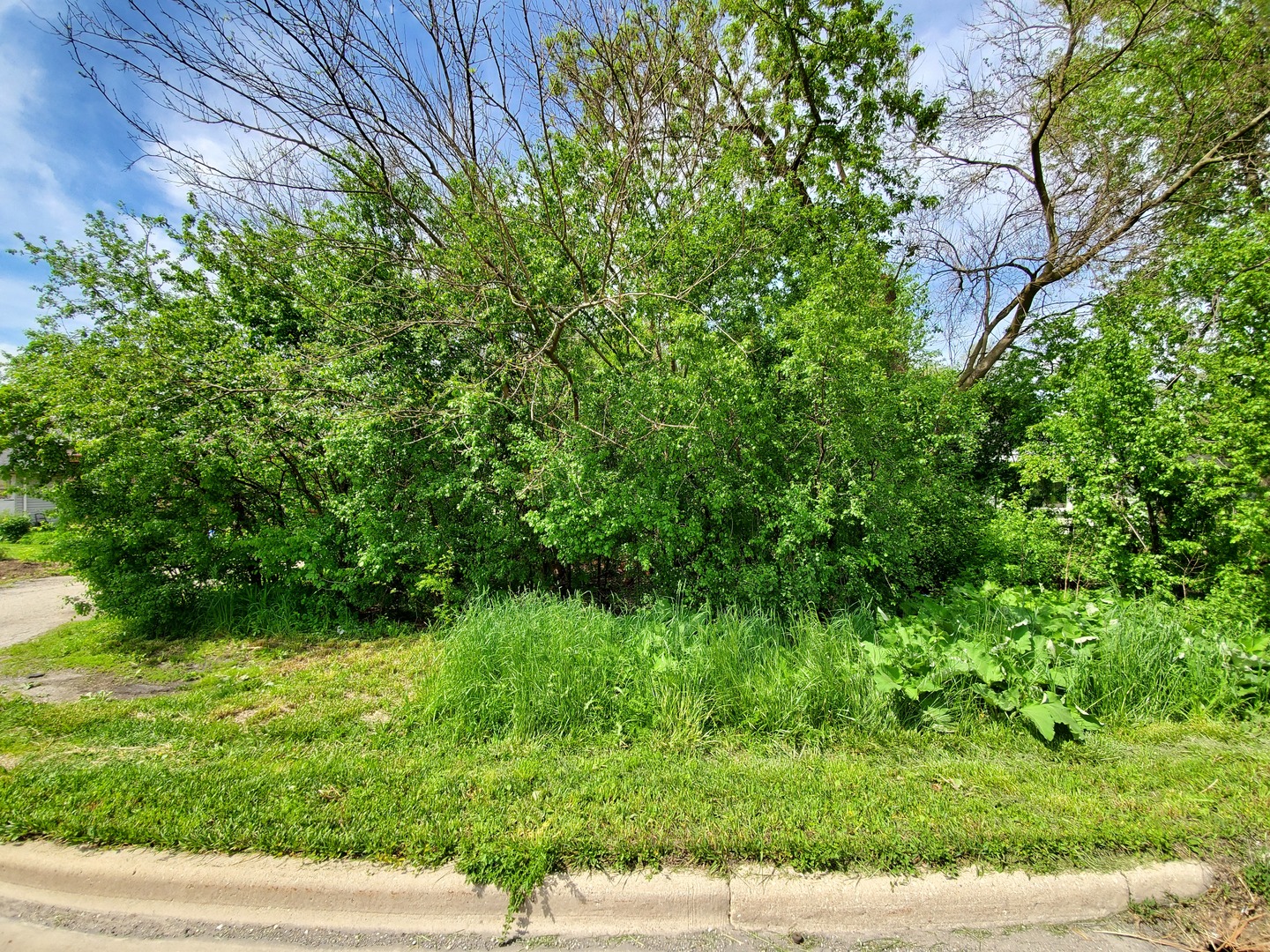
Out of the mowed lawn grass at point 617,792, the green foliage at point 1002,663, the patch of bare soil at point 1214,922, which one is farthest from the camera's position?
the green foliage at point 1002,663

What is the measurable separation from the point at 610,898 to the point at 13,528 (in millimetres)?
22257

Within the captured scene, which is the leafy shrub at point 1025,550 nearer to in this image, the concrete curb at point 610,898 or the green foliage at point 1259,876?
the green foliage at point 1259,876

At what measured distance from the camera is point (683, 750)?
3.36 m

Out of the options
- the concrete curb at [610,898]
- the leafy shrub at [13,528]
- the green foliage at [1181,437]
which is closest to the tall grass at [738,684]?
the concrete curb at [610,898]

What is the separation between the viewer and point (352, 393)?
6137mm

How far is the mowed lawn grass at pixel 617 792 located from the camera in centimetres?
246

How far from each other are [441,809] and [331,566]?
4.66 metres

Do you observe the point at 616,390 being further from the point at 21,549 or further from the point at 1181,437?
the point at 21,549

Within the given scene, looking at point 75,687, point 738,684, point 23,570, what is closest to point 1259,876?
point 738,684

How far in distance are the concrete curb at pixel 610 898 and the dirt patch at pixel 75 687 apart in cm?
268

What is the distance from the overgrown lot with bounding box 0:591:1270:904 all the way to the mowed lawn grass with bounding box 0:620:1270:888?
14 mm

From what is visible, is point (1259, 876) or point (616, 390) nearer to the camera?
point (1259, 876)

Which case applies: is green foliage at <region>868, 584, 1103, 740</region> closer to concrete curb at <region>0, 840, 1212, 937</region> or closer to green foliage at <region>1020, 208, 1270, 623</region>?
concrete curb at <region>0, 840, 1212, 937</region>

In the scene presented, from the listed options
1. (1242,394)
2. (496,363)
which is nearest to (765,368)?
(496,363)
